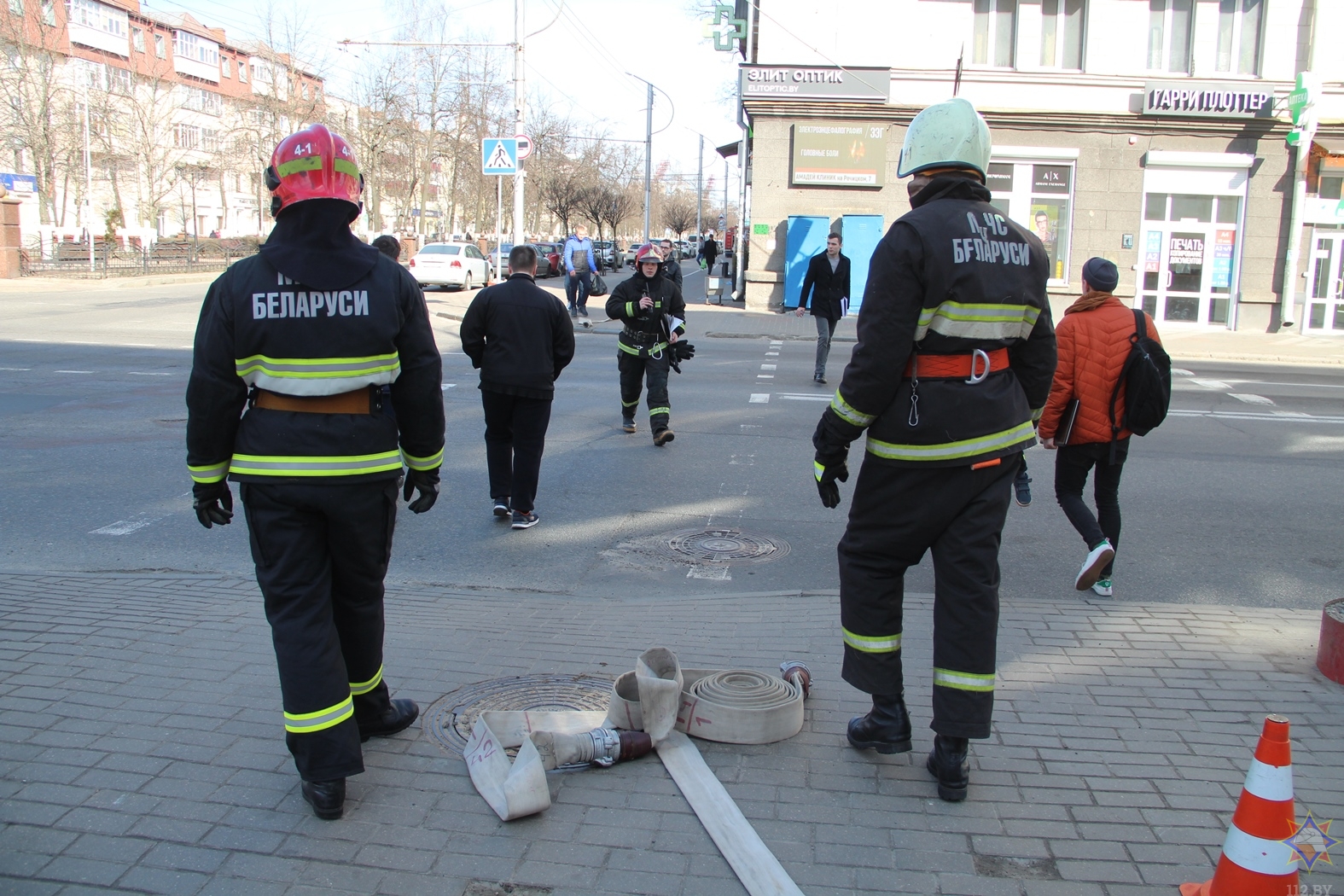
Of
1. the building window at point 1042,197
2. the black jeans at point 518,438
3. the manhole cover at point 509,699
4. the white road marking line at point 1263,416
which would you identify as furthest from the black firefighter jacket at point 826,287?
the building window at point 1042,197

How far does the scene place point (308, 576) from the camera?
3.15 m

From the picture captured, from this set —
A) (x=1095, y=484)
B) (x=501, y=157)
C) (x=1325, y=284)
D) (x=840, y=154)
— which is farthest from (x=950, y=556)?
(x=1325, y=284)

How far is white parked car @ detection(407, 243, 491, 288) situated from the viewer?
1216 inches

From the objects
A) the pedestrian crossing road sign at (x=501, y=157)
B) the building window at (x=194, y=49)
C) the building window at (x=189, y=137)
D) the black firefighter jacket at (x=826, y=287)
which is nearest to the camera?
the black firefighter jacket at (x=826, y=287)

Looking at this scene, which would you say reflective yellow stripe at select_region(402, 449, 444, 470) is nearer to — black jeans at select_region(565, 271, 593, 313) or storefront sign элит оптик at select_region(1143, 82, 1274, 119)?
black jeans at select_region(565, 271, 593, 313)

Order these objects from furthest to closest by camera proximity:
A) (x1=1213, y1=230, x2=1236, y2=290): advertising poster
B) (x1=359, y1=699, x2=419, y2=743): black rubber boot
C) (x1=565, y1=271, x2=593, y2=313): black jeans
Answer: (x1=1213, y1=230, x2=1236, y2=290): advertising poster → (x1=565, y1=271, x2=593, y2=313): black jeans → (x1=359, y1=699, x2=419, y2=743): black rubber boot

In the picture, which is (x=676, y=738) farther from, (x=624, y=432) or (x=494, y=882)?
(x=624, y=432)

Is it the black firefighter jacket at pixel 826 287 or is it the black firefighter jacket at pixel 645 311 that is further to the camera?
the black firefighter jacket at pixel 826 287

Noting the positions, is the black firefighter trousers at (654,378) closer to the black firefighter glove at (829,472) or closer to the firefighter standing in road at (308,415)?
A: the black firefighter glove at (829,472)

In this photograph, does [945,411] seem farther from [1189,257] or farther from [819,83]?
[1189,257]

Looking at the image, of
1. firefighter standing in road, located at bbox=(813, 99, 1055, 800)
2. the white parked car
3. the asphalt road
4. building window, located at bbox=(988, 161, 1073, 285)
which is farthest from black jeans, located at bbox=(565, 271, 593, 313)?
firefighter standing in road, located at bbox=(813, 99, 1055, 800)

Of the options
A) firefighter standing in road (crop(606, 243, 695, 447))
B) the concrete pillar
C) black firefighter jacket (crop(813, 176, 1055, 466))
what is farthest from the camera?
the concrete pillar

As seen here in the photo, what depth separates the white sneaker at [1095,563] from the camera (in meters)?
5.48

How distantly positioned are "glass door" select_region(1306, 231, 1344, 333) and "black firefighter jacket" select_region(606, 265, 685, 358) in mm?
20145
